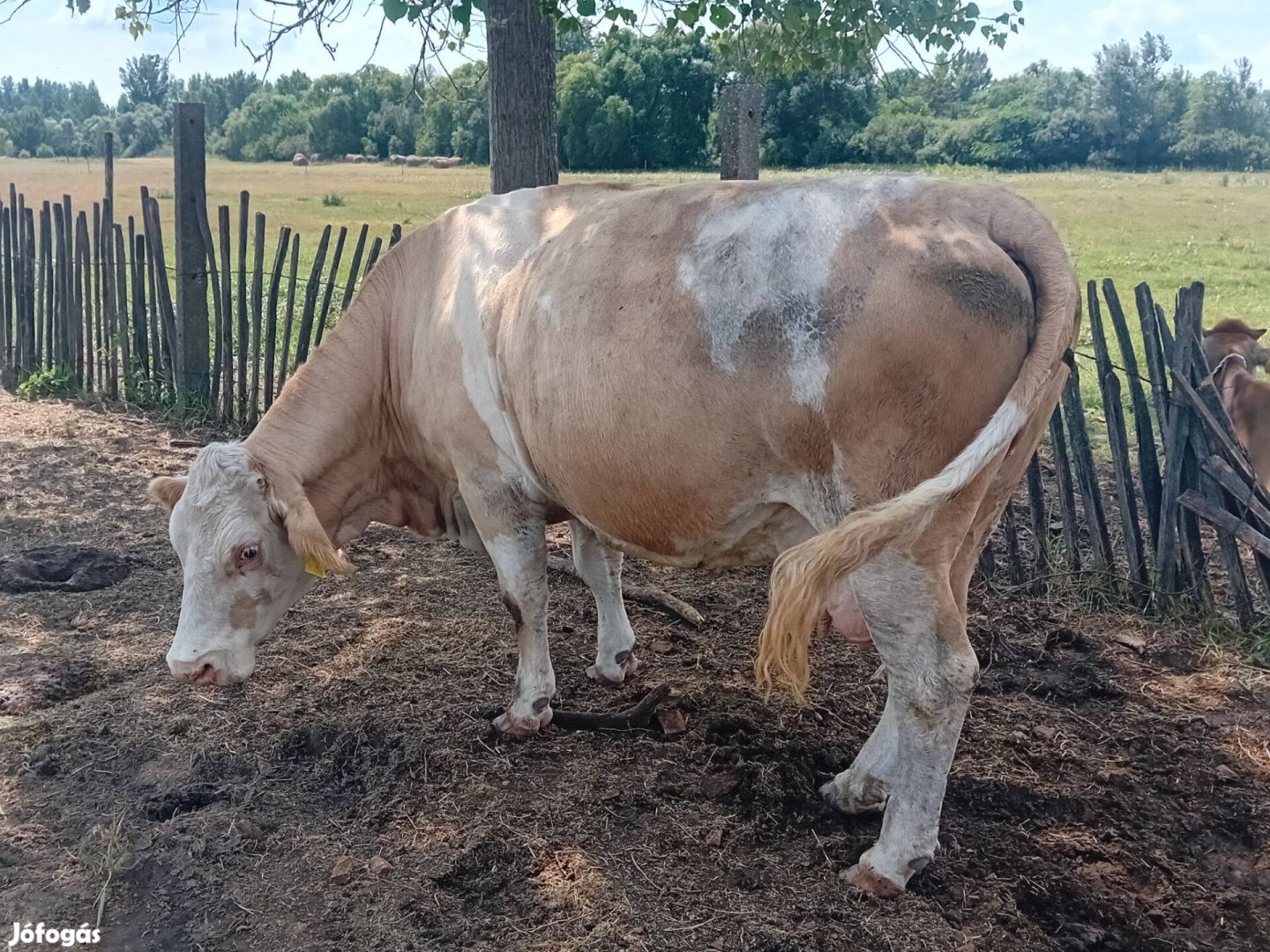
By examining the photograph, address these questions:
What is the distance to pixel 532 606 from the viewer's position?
4.21m

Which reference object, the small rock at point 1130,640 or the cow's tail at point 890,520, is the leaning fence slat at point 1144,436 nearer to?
the small rock at point 1130,640

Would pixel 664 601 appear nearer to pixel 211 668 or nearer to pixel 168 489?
pixel 211 668

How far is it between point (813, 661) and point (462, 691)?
1612 mm

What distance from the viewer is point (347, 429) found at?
4.40 m

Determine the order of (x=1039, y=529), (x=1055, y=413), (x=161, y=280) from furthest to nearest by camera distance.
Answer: (x=161, y=280), (x=1039, y=529), (x=1055, y=413)

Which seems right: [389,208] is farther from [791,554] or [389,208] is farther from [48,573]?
[791,554]

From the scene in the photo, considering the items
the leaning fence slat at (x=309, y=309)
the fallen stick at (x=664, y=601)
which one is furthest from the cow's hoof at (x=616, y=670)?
the leaning fence slat at (x=309, y=309)

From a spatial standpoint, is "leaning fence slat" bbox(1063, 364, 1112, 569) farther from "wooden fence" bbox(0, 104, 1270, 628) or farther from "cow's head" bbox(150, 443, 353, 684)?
"cow's head" bbox(150, 443, 353, 684)

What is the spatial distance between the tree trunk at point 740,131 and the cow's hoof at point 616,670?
356cm

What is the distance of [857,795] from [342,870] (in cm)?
175

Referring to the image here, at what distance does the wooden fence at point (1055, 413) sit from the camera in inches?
190

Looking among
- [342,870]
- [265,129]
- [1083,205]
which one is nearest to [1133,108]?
[1083,205]

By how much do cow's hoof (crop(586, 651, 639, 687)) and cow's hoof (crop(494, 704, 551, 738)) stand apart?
0.51 m

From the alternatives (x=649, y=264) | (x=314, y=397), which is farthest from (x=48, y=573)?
(x=649, y=264)
